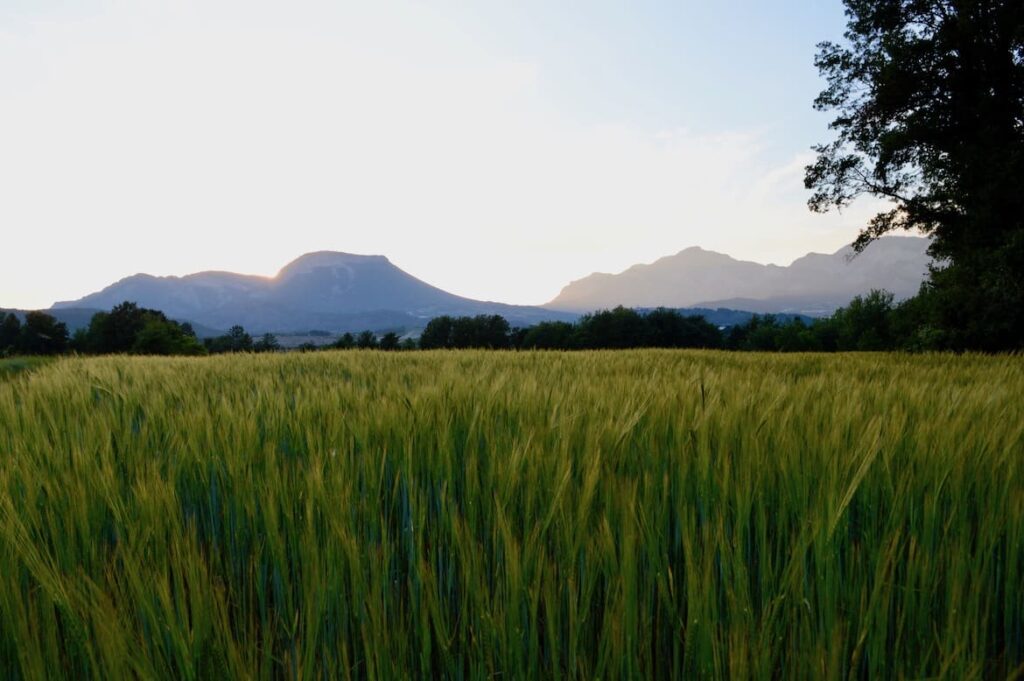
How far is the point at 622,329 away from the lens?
66.9m

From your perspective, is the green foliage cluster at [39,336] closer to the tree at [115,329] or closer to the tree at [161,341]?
the tree at [115,329]

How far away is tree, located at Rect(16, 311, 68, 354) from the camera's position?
59.0m

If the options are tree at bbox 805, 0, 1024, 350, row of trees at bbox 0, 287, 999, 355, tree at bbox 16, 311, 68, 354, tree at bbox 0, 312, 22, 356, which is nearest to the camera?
tree at bbox 805, 0, 1024, 350

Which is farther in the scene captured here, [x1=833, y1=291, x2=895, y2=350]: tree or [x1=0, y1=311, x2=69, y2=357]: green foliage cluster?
[x1=0, y1=311, x2=69, y2=357]: green foliage cluster

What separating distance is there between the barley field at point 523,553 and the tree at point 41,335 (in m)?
74.4

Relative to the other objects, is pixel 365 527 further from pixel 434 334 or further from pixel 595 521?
pixel 434 334

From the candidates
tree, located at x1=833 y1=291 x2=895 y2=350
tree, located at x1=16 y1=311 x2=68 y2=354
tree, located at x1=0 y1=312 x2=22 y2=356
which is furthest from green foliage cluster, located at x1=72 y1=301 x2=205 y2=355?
tree, located at x1=833 y1=291 x2=895 y2=350

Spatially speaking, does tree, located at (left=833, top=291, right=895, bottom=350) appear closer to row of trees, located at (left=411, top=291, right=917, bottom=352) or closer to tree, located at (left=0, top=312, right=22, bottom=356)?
row of trees, located at (left=411, top=291, right=917, bottom=352)

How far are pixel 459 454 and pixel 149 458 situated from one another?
82cm

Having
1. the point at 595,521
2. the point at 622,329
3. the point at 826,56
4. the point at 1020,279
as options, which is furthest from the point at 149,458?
the point at 622,329

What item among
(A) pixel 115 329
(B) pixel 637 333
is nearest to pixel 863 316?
(B) pixel 637 333

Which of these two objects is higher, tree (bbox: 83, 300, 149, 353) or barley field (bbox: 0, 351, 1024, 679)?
tree (bbox: 83, 300, 149, 353)

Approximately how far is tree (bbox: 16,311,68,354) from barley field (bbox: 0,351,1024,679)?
74434 mm

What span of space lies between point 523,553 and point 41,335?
254ft
